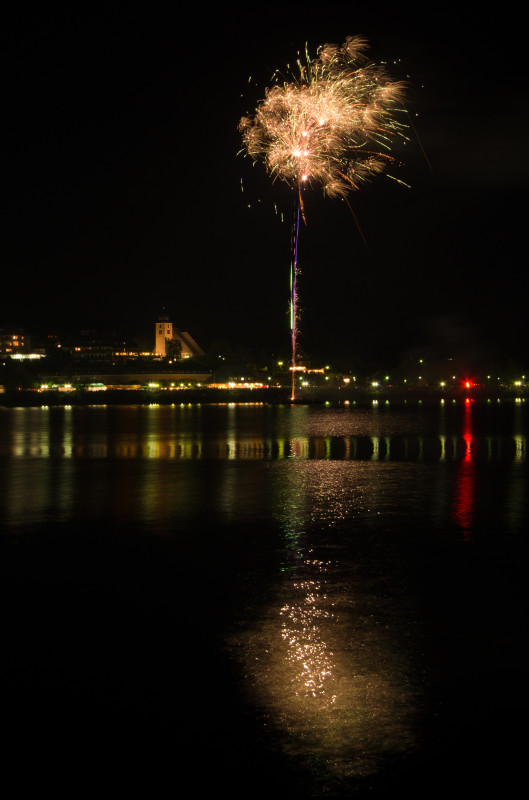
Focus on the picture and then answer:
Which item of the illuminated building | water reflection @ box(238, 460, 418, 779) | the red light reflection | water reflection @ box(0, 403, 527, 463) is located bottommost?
water reflection @ box(238, 460, 418, 779)

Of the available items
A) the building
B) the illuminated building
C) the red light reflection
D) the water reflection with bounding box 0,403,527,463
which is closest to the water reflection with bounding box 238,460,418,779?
the red light reflection

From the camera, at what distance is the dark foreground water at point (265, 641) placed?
11.6 ft

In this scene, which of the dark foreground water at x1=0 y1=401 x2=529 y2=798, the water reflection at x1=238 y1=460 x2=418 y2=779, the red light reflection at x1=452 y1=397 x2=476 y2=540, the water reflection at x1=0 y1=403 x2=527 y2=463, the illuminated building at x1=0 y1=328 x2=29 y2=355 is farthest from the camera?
the illuminated building at x1=0 y1=328 x2=29 y2=355

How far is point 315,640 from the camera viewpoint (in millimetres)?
5062

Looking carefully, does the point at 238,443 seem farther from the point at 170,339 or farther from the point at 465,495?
the point at 170,339

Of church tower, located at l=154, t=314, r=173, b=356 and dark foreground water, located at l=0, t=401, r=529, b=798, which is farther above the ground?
church tower, located at l=154, t=314, r=173, b=356

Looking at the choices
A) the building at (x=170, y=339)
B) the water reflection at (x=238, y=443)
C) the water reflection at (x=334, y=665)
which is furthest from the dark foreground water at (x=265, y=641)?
the building at (x=170, y=339)

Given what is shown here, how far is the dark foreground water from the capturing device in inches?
139

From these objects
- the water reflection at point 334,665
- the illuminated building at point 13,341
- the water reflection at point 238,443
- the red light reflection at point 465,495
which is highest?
the illuminated building at point 13,341

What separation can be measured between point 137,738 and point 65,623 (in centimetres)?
192

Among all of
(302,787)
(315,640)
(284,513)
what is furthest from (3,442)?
(302,787)

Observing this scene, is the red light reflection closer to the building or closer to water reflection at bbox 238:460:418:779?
water reflection at bbox 238:460:418:779

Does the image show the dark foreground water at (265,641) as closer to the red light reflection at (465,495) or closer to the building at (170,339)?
the red light reflection at (465,495)

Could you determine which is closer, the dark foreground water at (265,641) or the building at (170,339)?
the dark foreground water at (265,641)
